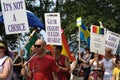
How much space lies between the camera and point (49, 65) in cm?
873

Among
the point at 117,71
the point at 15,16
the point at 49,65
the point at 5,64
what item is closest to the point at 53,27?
the point at 117,71

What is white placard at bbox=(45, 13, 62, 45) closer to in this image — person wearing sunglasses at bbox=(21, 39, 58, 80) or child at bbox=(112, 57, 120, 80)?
child at bbox=(112, 57, 120, 80)

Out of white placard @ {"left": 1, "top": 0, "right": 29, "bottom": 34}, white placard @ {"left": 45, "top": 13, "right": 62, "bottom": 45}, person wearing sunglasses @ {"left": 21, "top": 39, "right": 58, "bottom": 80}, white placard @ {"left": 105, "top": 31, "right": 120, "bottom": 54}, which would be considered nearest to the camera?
person wearing sunglasses @ {"left": 21, "top": 39, "right": 58, "bottom": 80}

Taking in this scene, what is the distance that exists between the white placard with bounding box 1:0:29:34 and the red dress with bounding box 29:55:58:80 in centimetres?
102

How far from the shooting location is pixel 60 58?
394 inches

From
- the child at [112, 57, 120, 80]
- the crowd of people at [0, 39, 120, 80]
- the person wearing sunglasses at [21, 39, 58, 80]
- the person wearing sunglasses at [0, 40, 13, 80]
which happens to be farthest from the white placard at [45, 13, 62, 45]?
the person wearing sunglasses at [0, 40, 13, 80]

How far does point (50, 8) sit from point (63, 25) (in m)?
4.47

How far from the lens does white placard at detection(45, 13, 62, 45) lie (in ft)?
37.0

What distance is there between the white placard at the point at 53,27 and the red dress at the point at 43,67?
244cm

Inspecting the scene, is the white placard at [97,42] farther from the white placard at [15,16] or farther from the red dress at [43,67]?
the red dress at [43,67]

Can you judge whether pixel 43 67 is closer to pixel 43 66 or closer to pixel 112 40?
pixel 43 66

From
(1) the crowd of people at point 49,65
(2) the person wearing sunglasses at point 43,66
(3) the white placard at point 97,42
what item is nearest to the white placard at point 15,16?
(1) the crowd of people at point 49,65

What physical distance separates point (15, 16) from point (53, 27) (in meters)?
2.01

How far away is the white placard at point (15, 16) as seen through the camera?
9539 millimetres
